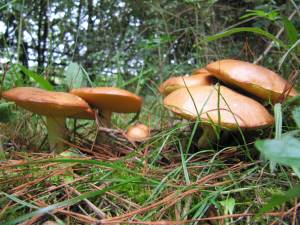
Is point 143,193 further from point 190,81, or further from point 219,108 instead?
point 190,81

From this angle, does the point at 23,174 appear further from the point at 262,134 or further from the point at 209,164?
the point at 262,134

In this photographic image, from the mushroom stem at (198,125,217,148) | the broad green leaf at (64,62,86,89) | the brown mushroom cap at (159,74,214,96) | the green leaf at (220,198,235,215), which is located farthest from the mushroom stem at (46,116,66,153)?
the green leaf at (220,198,235,215)

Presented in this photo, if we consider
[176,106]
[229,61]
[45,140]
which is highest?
[229,61]

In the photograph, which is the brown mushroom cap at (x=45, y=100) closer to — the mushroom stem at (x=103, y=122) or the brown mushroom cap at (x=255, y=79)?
the mushroom stem at (x=103, y=122)

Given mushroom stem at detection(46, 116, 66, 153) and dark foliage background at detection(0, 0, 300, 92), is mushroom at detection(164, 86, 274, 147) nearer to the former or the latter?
mushroom stem at detection(46, 116, 66, 153)

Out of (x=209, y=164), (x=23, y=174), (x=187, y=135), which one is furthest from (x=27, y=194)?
(x=187, y=135)

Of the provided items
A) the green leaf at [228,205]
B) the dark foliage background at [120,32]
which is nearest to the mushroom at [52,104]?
the green leaf at [228,205]

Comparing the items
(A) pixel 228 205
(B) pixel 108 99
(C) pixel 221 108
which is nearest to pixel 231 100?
(C) pixel 221 108
